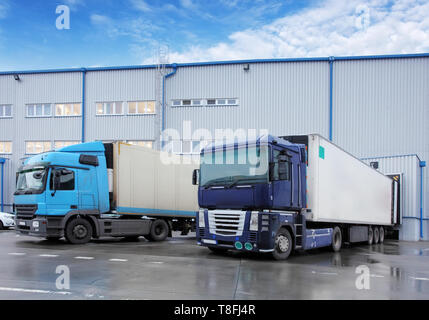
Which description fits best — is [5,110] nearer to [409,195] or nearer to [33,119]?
[33,119]

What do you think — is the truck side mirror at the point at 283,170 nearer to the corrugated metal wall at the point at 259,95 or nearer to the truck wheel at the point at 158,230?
the truck wheel at the point at 158,230

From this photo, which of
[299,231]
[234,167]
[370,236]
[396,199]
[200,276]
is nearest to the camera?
[200,276]

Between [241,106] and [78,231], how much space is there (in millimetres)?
14200

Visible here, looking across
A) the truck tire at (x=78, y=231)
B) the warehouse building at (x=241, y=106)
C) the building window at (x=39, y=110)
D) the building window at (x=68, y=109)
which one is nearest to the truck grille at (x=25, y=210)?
the truck tire at (x=78, y=231)

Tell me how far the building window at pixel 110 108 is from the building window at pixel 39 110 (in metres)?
3.55

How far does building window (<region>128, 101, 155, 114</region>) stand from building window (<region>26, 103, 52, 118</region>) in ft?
18.7

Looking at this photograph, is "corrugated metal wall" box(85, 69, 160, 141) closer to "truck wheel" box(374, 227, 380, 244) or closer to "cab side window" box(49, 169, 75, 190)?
"cab side window" box(49, 169, 75, 190)

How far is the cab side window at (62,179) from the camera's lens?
12.9m

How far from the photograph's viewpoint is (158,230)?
15.9m

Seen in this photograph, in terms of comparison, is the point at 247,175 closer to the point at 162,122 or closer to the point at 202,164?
the point at 202,164

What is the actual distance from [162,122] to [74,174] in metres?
12.5

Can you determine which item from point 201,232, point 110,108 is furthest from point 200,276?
point 110,108

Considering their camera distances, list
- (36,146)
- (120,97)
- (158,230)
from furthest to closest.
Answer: (36,146)
(120,97)
(158,230)
